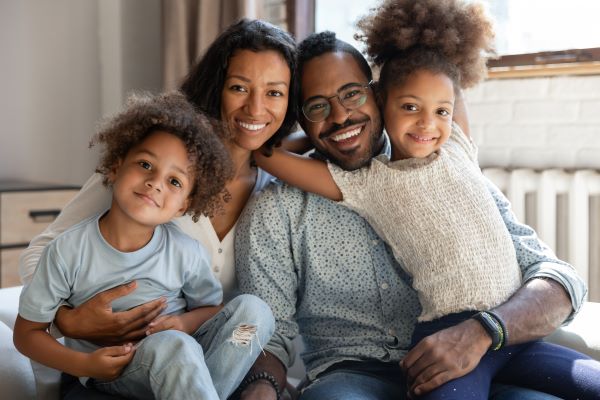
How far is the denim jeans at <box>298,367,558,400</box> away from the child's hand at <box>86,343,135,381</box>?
1.38ft

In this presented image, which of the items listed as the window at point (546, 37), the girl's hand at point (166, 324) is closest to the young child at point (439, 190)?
the girl's hand at point (166, 324)

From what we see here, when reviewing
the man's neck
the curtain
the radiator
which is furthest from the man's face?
the curtain

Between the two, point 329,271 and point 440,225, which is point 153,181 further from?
point 440,225

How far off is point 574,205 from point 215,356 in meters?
1.53

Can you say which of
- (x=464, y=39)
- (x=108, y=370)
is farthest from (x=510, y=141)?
(x=108, y=370)

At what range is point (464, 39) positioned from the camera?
1.78 metres

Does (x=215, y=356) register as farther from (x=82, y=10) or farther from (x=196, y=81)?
(x=82, y=10)

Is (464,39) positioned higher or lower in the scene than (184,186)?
higher

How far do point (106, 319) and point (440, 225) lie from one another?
0.73m

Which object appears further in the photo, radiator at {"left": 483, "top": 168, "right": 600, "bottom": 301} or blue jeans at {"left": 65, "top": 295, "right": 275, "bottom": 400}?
radiator at {"left": 483, "top": 168, "right": 600, "bottom": 301}

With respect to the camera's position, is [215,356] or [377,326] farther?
[377,326]

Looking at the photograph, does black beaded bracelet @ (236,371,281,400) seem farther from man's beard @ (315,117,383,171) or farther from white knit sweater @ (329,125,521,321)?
man's beard @ (315,117,383,171)

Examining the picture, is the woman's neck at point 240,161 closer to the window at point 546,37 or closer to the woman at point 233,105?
the woman at point 233,105

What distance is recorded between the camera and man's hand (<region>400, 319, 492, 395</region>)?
4.75 ft
